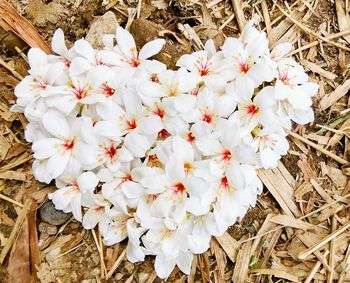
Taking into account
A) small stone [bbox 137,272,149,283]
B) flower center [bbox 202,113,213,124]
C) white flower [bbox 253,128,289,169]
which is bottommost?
small stone [bbox 137,272,149,283]

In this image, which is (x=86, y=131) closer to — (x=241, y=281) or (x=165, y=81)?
(x=165, y=81)

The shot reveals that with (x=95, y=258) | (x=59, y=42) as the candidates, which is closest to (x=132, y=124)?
(x=59, y=42)

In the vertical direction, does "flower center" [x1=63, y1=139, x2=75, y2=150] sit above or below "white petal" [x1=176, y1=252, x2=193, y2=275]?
above

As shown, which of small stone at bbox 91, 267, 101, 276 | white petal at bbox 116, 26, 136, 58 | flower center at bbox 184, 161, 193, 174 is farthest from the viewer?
small stone at bbox 91, 267, 101, 276

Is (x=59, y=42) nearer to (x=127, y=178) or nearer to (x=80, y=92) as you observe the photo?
(x=80, y=92)

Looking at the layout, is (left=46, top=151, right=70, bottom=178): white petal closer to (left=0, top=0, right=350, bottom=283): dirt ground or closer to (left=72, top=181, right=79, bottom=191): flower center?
(left=72, top=181, right=79, bottom=191): flower center

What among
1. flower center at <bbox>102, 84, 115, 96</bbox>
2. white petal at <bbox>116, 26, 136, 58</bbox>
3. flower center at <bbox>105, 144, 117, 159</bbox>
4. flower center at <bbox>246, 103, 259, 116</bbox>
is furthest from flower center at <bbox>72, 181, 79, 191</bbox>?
flower center at <bbox>246, 103, 259, 116</bbox>

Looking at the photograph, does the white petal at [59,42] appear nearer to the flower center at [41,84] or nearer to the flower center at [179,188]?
the flower center at [41,84]

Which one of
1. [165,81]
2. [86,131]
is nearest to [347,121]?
[165,81]
